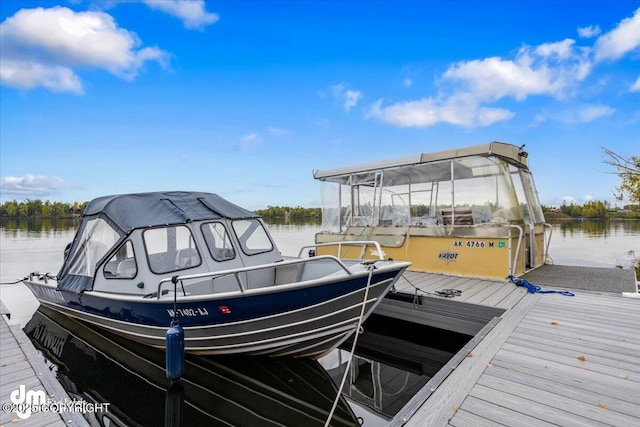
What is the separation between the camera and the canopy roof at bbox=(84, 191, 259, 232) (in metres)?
5.23

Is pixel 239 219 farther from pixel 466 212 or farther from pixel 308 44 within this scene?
pixel 308 44

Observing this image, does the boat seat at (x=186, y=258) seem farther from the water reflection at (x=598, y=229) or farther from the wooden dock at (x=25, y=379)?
the water reflection at (x=598, y=229)

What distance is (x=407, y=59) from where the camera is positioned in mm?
16422

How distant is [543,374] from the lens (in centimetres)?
303

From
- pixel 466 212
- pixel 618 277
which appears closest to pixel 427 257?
pixel 466 212

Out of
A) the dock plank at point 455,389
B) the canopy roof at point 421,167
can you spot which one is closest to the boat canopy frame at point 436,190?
the canopy roof at point 421,167

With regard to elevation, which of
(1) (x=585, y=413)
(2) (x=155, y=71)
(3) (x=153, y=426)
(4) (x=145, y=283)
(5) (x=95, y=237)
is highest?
(2) (x=155, y=71)

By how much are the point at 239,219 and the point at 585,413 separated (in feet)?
16.8

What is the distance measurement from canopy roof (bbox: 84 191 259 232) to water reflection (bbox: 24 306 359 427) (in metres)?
2.14

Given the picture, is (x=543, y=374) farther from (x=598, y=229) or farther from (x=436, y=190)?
(x=598, y=229)

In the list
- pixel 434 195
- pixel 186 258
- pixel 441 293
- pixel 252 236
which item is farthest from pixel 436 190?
pixel 186 258

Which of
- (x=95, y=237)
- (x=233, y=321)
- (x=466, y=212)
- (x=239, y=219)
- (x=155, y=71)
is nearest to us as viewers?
(x=233, y=321)

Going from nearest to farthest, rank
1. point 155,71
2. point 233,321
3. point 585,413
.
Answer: point 585,413, point 233,321, point 155,71

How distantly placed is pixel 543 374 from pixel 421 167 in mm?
6202
